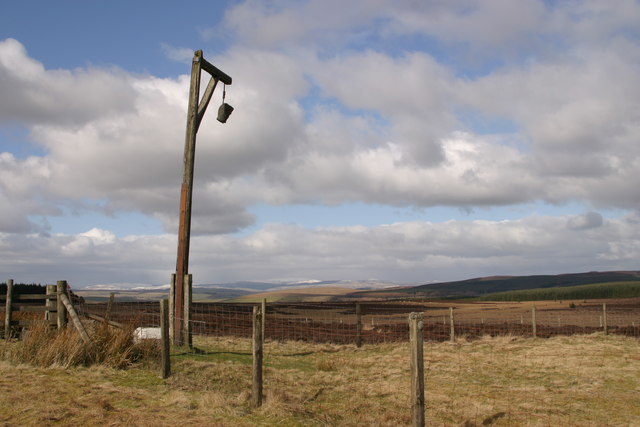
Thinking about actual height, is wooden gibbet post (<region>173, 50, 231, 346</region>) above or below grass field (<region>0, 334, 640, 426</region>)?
above

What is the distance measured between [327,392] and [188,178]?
7.27m

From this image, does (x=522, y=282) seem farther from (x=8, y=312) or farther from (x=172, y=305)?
(x=8, y=312)

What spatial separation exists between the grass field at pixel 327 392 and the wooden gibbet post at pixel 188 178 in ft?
4.40

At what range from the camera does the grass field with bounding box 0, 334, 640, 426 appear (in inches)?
302

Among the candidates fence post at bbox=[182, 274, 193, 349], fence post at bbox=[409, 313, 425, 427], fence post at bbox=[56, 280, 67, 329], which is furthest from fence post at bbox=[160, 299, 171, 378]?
fence post at bbox=[409, 313, 425, 427]

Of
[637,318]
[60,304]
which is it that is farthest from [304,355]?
[637,318]

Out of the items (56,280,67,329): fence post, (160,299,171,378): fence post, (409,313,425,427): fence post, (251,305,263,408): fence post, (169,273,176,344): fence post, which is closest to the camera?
(409,313,425,427): fence post

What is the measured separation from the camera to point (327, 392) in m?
10.1

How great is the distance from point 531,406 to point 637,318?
38.1m

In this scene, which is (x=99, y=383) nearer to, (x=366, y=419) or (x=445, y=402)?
(x=366, y=419)

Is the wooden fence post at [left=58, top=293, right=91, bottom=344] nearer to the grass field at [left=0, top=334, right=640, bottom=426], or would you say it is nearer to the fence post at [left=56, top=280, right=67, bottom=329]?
the fence post at [left=56, top=280, right=67, bottom=329]

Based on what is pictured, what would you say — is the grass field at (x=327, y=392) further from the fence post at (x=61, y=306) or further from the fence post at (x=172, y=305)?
the fence post at (x=61, y=306)

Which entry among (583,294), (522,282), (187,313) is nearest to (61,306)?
(187,313)

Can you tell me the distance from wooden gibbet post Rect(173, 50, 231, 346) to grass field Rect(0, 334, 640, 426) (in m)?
1.34
